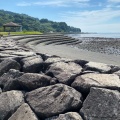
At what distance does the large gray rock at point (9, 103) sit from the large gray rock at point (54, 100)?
20cm

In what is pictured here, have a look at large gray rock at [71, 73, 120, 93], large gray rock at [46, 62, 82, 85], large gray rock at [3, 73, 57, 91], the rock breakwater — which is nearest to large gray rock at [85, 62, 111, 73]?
the rock breakwater

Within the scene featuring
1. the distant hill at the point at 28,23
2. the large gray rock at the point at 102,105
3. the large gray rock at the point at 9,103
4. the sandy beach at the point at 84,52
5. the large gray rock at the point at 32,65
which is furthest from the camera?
the distant hill at the point at 28,23

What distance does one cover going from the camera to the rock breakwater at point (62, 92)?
3.00 meters

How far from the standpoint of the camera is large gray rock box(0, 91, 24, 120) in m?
3.54

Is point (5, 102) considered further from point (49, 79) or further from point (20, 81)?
point (49, 79)

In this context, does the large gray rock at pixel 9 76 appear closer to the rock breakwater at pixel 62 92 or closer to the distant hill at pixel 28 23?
the rock breakwater at pixel 62 92

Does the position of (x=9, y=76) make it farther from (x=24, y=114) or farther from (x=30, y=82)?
A: (x=24, y=114)

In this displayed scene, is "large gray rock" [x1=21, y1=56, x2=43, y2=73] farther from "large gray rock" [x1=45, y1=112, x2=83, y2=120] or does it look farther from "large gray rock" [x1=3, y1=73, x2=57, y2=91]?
"large gray rock" [x1=45, y1=112, x2=83, y2=120]

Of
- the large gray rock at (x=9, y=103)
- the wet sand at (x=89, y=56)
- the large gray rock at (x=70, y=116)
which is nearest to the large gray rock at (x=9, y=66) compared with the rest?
the large gray rock at (x=9, y=103)

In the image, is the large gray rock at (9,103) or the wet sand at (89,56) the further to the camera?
the wet sand at (89,56)

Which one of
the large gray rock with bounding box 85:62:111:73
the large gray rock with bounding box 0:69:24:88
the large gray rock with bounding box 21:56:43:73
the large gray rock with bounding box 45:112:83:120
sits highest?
the large gray rock with bounding box 85:62:111:73

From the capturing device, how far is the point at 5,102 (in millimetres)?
3645

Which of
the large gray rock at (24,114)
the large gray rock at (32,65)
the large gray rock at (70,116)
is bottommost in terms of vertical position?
the large gray rock at (24,114)

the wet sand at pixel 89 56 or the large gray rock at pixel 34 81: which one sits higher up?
the large gray rock at pixel 34 81
